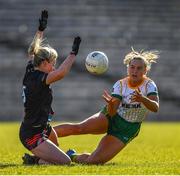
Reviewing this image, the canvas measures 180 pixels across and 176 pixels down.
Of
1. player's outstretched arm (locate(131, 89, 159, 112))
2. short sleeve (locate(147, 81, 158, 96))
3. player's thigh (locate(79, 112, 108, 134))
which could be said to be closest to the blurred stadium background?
player's thigh (locate(79, 112, 108, 134))

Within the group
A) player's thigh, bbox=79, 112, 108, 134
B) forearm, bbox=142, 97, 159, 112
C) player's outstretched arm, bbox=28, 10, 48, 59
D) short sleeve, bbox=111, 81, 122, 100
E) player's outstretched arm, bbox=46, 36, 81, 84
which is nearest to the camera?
player's outstretched arm, bbox=46, 36, 81, 84

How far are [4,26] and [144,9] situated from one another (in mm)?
5780

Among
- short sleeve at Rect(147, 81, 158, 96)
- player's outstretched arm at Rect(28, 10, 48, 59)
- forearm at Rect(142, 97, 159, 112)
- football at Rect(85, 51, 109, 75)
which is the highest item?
player's outstretched arm at Rect(28, 10, 48, 59)

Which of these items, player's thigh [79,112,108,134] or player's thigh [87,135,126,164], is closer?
player's thigh [87,135,126,164]

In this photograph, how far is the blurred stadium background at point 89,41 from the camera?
27.6 meters

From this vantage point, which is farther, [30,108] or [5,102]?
[5,102]

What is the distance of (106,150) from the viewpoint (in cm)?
1031

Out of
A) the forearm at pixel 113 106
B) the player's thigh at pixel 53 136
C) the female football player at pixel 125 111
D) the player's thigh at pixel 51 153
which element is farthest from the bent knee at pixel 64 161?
the forearm at pixel 113 106

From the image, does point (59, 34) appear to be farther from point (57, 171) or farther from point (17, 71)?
point (57, 171)

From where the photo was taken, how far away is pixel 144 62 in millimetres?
10250

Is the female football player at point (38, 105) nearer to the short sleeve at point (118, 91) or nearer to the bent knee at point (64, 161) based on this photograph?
the bent knee at point (64, 161)

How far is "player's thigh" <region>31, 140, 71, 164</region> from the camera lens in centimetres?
973

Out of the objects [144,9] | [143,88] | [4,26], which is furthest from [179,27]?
[143,88]

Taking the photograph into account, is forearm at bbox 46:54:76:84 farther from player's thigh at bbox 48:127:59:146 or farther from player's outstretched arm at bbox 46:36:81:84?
player's thigh at bbox 48:127:59:146
